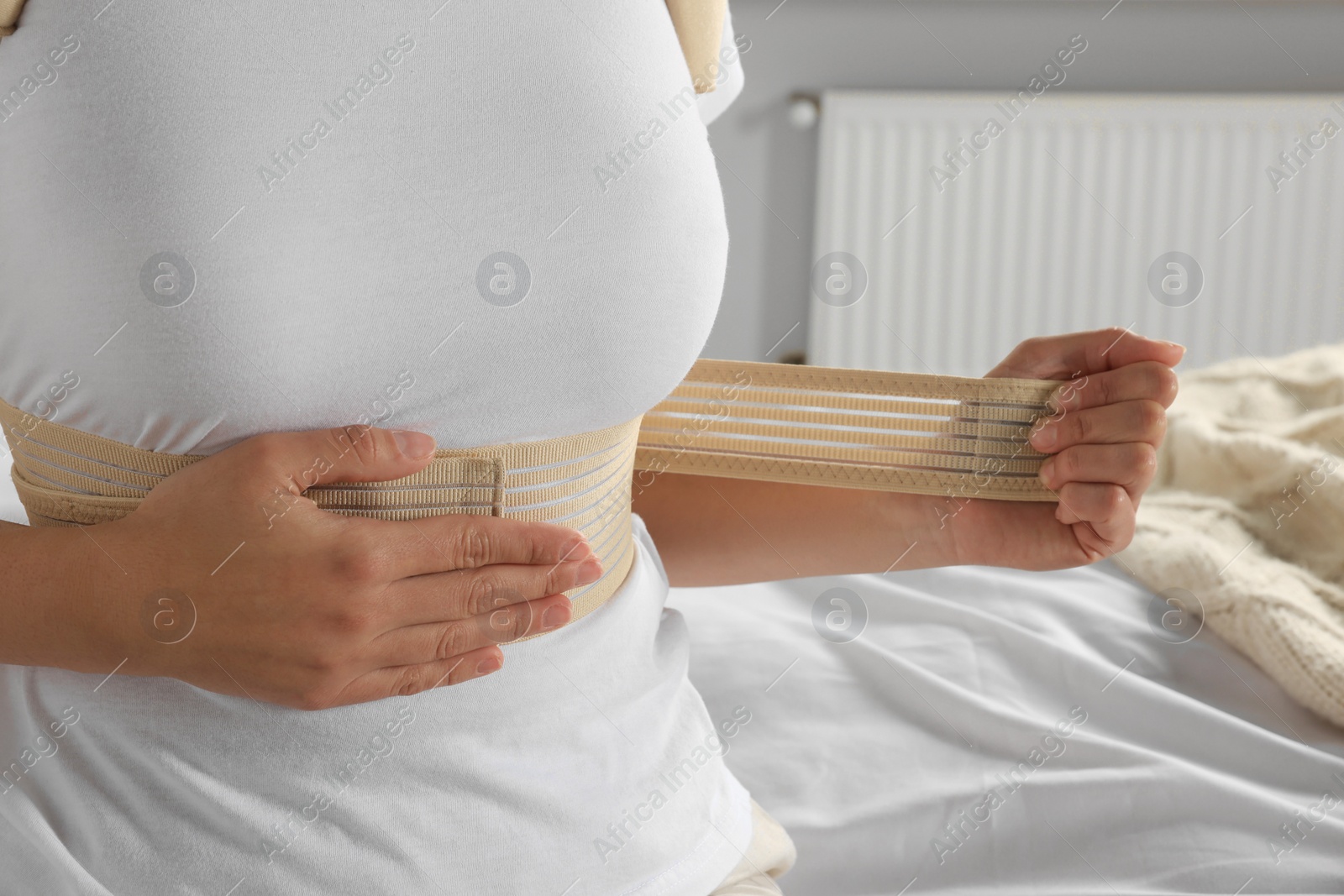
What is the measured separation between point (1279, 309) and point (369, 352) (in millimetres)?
2134

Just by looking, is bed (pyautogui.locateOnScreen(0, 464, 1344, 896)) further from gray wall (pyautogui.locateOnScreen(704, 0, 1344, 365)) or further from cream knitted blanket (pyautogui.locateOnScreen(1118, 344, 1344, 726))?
gray wall (pyautogui.locateOnScreen(704, 0, 1344, 365))

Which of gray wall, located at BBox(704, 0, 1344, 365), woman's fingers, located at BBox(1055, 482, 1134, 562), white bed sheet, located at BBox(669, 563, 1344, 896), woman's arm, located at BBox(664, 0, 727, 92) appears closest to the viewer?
woman's arm, located at BBox(664, 0, 727, 92)

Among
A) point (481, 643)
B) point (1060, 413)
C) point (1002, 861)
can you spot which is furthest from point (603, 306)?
point (1002, 861)

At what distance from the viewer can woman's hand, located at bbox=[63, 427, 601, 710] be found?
373mm

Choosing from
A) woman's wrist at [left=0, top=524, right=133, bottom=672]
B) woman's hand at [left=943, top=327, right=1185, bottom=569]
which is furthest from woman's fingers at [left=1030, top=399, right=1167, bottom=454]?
woman's wrist at [left=0, top=524, right=133, bottom=672]

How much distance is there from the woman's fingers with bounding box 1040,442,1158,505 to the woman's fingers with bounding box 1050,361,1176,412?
0.02 meters

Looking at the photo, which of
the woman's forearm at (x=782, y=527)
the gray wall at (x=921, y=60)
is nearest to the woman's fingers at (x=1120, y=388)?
the woman's forearm at (x=782, y=527)

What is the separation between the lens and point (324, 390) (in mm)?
382

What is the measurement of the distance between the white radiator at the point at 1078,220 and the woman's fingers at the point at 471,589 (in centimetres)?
177

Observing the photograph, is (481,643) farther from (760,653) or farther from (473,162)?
(760,653)

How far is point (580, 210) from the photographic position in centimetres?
41

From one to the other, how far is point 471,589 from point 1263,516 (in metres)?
0.90

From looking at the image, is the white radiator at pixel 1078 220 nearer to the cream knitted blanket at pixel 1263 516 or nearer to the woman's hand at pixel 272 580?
the cream knitted blanket at pixel 1263 516

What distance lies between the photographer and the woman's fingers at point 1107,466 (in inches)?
22.0
